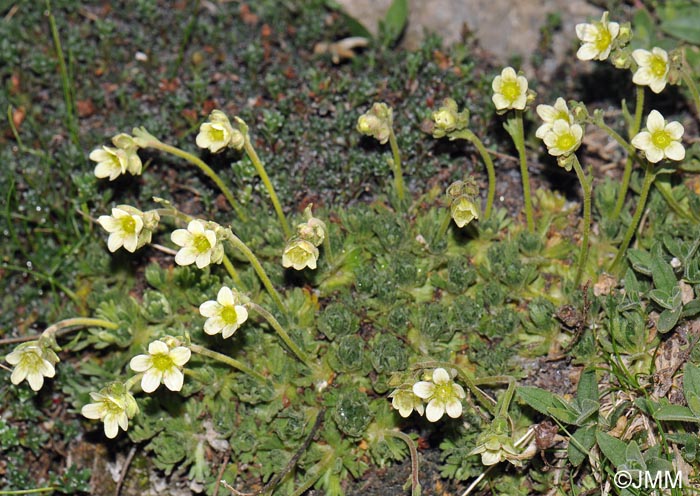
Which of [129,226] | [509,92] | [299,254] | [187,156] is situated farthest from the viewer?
[187,156]

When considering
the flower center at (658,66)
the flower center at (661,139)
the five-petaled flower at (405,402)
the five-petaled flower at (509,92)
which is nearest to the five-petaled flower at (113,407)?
the five-petaled flower at (405,402)

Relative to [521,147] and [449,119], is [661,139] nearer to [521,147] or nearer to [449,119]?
[521,147]

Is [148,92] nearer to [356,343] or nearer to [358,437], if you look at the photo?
[356,343]

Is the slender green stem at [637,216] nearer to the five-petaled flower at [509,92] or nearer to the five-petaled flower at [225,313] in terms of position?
the five-petaled flower at [509,92]

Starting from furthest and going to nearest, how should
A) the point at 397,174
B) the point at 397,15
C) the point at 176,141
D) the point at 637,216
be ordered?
the point at 397,15
the point at 176,141
the point at 397,174
the point at 637,216

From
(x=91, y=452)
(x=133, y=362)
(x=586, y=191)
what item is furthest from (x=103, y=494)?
(x=586, y=191)

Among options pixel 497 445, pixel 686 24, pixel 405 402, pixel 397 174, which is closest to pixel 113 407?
pixel 405 402
